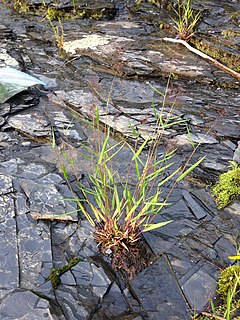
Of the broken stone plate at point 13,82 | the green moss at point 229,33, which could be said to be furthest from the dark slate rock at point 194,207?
the green moss at point 229,33

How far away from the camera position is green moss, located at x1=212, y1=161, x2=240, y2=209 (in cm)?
355

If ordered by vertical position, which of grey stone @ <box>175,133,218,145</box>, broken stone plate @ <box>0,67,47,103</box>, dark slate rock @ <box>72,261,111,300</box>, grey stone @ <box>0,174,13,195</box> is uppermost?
broken stone plate @ <box>0,67,47,103</box>

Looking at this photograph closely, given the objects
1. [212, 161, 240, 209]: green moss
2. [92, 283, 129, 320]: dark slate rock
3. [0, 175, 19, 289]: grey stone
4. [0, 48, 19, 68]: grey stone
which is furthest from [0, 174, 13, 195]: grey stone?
[0, 48, 19, 68]: grey stone

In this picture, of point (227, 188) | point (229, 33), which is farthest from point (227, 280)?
point (229, 33)

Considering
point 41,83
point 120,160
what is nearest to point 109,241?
point 120,160

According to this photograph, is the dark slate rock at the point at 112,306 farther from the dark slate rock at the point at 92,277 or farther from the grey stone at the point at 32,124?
the grey stone at the point at 32,124

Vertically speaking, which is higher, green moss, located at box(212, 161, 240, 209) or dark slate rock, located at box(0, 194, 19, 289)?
dark slate rock, located at box(0, 194, 19, 289)

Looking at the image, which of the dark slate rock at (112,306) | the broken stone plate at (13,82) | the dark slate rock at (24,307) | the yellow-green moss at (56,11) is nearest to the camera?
the dark slate rock at (24,307)

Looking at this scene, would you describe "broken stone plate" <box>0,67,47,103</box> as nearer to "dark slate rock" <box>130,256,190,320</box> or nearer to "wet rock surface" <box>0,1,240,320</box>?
"wet rock surface" <box>0,1,240,320</box>

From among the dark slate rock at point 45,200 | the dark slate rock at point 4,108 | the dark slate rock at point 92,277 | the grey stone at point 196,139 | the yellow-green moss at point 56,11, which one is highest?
the yellow-green moss at point 56,11

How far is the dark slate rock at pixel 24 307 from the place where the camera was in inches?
97.0

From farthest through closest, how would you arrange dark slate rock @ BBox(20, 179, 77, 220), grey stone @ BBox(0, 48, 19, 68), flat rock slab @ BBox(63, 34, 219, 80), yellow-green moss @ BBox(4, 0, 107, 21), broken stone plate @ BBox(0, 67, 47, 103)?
yellow-green moss @ BBox(4, 0, 107, 21) → flat rock slab @ BBox(63, 34, 219, 80) → grey stone @ BBox(0, 48, 19, 68) → broken stone plate @ BBox(0, 67, 47, 103) → dark slate rock @ BBox(20, 179, 77, 220)

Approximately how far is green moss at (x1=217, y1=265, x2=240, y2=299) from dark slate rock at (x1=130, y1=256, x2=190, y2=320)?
261 millimetres

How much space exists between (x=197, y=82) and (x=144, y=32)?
1.85 metres
